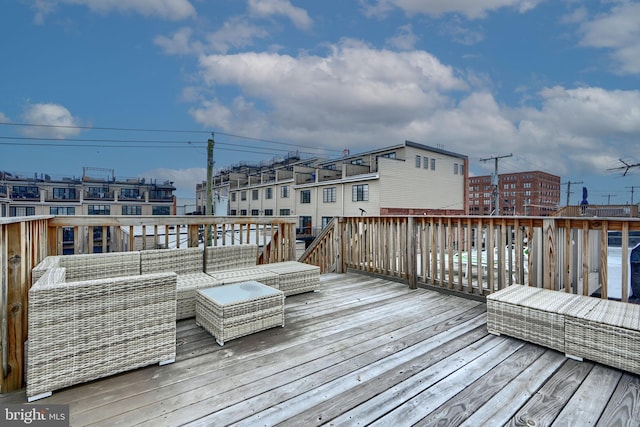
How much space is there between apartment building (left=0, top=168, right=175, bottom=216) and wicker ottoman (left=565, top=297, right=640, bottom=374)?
37.0 m

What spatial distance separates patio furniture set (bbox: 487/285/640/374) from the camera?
2029mm

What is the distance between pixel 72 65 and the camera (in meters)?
18.4

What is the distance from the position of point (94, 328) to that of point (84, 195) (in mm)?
40847

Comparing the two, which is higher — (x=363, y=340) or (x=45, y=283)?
(x=45, y=283)

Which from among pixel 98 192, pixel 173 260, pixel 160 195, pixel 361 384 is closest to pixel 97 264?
pixel 173 260

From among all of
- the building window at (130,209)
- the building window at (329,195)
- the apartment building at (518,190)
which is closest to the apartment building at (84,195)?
the building window at (130,209)

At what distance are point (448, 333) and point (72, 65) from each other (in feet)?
81.3

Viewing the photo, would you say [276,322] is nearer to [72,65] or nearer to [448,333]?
[448,333]

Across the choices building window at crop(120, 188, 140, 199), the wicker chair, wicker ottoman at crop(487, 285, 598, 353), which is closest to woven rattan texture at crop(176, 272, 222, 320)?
the wicker chair

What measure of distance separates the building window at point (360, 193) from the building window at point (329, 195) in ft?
5.67

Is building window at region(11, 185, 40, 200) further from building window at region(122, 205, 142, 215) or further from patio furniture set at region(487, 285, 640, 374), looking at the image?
patio furniture set at region(487, 285, 640, 374)

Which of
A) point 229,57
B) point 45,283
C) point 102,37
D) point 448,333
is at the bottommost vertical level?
point 448,333

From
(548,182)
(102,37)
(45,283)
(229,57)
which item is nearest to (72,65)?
(102,37)

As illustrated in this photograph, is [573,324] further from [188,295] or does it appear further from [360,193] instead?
[360,193]
